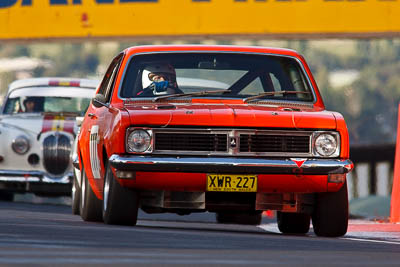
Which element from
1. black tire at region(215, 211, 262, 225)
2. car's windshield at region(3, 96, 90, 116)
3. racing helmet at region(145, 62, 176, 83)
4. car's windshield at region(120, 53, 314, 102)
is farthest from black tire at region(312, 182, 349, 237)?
car's windshield at region(3, 96, 90, 116)

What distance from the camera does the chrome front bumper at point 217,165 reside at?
362 inches

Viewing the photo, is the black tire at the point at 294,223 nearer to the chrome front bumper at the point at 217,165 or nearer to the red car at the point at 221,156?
the red car at the point at 221,156

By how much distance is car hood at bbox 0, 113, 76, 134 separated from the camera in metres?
15.9

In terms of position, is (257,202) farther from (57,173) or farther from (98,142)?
(57,173)

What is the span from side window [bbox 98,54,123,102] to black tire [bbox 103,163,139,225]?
1315mm

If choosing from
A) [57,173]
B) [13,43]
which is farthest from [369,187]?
[57,173]

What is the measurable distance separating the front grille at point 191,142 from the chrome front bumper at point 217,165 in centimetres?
9

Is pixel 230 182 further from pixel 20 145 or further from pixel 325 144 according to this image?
pixel 20 145

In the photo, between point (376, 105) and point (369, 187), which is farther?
point (376, 105)

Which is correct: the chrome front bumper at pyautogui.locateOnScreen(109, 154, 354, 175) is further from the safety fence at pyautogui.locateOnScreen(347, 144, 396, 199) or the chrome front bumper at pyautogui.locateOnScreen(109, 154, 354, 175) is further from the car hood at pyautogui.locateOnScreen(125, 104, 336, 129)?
the safety fence at pyautogui.locateOnScreen(347, 144, 396, 199)

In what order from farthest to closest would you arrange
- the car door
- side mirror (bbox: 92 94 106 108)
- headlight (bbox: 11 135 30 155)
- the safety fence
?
the safety fence
headlight (bbox: 11 135 30 155)
side mirror (bbox: 92 94 106 108)
the car door

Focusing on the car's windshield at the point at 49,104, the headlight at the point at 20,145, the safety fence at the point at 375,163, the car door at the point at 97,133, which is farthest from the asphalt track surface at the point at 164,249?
the safety fence at the point at 375,163

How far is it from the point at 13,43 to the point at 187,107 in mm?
16632

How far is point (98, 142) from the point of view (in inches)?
403
